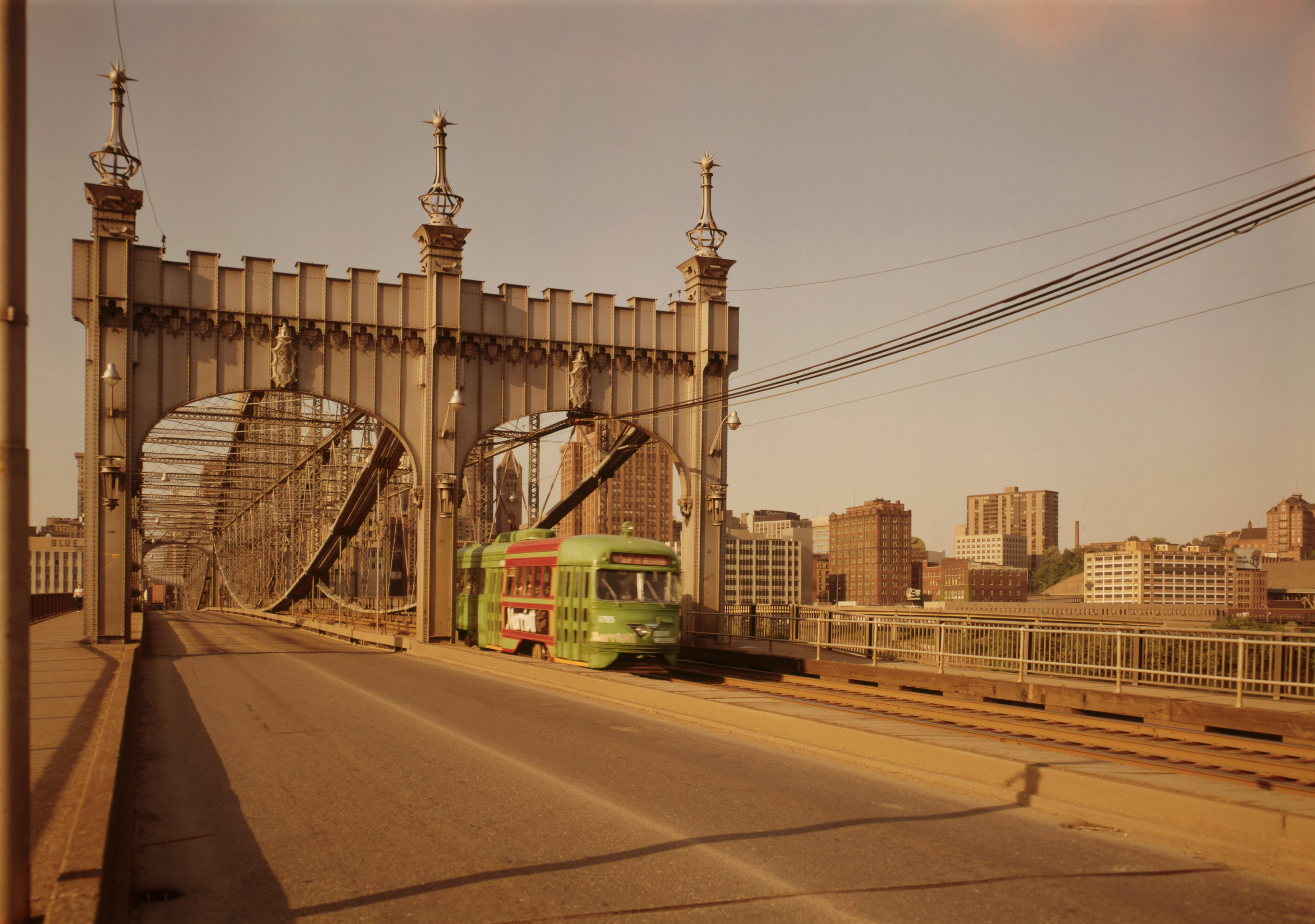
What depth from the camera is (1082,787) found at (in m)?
9.91

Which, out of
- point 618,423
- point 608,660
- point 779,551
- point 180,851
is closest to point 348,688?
point 608,660

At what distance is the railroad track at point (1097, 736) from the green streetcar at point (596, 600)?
10.6ft

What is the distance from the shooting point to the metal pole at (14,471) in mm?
5516

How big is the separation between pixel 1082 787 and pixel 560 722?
8.29 meters

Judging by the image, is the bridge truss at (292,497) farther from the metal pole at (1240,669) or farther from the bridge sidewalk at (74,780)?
the metal pole at (1240,669)

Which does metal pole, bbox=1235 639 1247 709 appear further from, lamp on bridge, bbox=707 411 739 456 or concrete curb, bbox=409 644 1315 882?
lamp on bridge, bbox=707 411 739 456

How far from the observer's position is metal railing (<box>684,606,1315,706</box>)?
53.8ft

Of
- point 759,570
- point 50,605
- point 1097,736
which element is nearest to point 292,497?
point 50,605

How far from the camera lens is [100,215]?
28266 mm

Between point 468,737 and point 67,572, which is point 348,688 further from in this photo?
point 67,572

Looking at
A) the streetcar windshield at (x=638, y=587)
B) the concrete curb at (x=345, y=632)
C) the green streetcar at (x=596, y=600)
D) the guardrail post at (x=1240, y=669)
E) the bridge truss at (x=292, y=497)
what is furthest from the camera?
the bridge truss at (x=292, y=497)

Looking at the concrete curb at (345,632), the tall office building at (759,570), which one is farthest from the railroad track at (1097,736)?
the tall office building at (759,570)

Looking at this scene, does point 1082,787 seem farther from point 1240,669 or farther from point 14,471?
point 14,471

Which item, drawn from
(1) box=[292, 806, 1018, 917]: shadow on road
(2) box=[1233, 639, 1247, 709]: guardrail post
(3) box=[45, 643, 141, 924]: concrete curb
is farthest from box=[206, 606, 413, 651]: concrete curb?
(1) box=[292, 806, 1018, 917]: shadow on road
